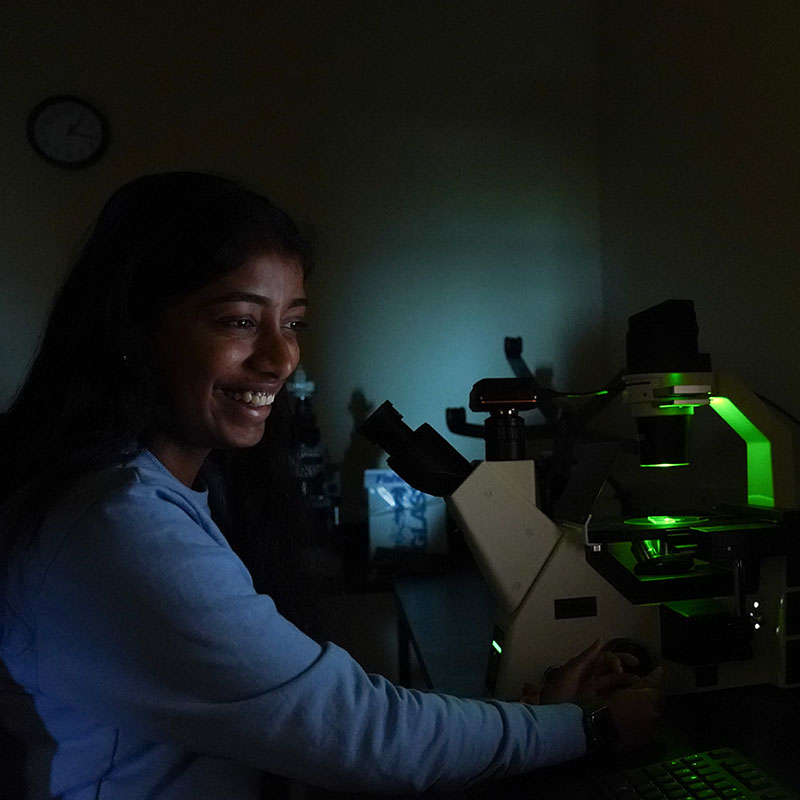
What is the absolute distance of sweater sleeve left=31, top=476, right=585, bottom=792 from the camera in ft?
1.99

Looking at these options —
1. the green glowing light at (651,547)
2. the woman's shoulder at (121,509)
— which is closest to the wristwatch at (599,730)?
the green glowing light at (651,547)

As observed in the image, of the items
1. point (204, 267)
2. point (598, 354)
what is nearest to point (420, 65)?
point (598, 354)

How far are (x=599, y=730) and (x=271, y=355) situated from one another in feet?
1.86

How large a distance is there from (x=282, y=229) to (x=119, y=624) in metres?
0.49

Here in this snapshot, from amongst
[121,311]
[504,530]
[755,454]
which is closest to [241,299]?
[121,311]

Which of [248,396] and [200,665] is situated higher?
[248,396]

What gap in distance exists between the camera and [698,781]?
0.67m

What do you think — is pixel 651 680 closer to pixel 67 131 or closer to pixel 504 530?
pixel 504 530

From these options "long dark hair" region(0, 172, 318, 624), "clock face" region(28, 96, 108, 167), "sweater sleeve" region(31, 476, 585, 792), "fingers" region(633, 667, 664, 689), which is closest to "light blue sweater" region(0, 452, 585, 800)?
"sweater sleeve" region(31, 476, 585, 792)

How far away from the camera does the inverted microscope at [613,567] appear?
0.95 m

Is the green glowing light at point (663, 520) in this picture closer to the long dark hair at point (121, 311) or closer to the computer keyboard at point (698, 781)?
the computer keyboard at point (698, 781)

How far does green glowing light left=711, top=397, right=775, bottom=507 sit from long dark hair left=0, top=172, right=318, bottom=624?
0.75 metres

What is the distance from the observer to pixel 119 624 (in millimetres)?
610

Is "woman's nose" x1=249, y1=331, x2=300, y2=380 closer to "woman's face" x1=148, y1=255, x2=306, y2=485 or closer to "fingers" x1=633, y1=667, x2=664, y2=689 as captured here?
"woman's face" x1=148, y1=255, x2=306, y2=485
